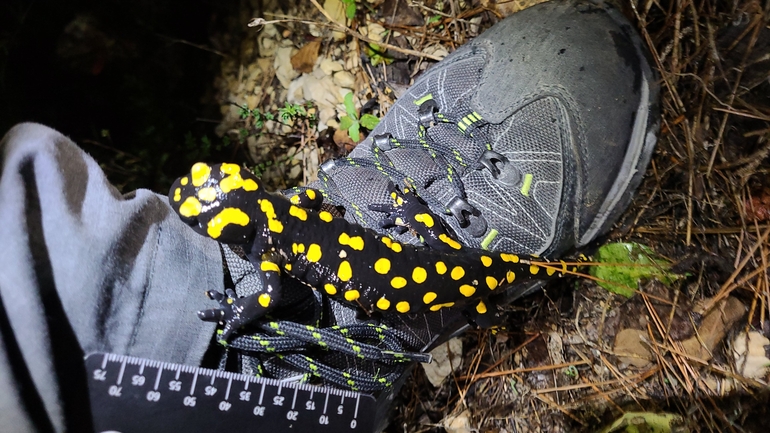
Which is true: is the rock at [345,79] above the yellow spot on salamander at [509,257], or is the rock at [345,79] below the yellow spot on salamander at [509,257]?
above

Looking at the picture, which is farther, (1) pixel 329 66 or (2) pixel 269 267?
(1) pixel 329 66

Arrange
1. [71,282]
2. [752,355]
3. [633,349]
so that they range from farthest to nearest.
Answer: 1. [633,349]
2. [752,355]
3. [71,282]

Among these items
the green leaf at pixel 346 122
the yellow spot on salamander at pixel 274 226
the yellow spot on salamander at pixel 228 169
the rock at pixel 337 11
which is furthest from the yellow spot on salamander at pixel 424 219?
the rock at pixel 337 11

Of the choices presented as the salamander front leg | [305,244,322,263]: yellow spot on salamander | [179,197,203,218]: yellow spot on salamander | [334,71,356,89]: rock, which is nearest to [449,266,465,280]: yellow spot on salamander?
[305,244,322,263]: yellow spot on salamander

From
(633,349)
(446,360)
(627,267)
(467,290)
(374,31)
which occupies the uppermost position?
(374,31)

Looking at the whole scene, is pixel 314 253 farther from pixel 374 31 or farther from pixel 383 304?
pixel 374 31

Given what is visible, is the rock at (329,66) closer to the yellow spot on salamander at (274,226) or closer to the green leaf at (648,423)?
the yellow spot on salamander at (274,226)

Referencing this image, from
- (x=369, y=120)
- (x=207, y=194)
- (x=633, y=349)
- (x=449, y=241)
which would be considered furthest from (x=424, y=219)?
(x=633, y=349)

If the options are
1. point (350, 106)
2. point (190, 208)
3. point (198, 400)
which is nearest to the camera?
point (198, 400)
